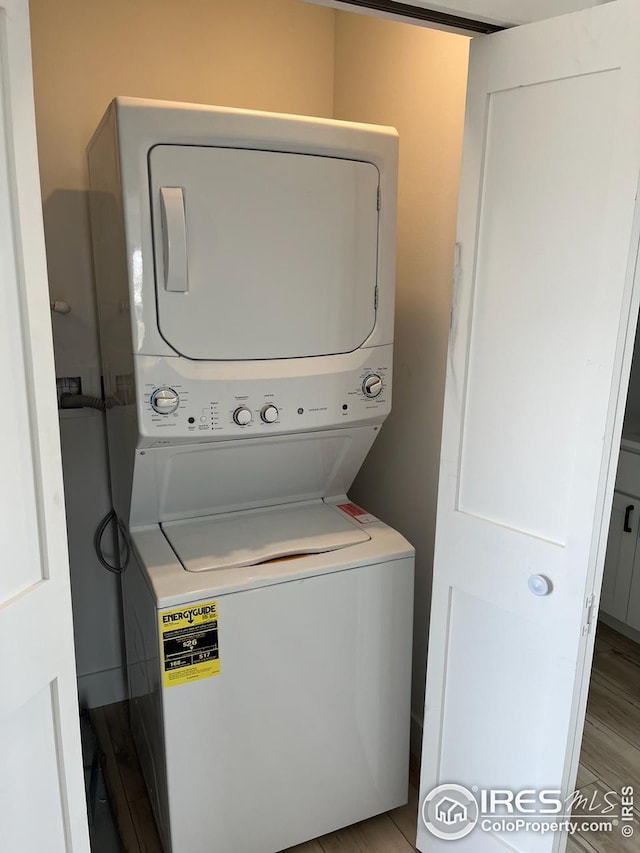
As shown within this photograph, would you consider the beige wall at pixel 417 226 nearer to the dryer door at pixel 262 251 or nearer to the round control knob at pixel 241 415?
the dryer door at pixel 262 251

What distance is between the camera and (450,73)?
1.67 metres

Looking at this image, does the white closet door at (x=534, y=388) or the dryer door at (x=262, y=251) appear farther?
the dryer door at (x=262, y=251)

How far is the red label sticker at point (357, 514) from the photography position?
5.92 feet

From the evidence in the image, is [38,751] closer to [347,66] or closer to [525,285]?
[525,285]

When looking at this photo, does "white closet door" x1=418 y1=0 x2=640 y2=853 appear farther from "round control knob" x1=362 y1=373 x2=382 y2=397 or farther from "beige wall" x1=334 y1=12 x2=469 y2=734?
"beige wall" x1=334 y1=12 x2=469 y2=734

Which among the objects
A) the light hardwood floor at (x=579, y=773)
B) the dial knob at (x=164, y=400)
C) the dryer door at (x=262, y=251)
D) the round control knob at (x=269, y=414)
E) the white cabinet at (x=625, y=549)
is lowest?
the light hardwood floor at (x=579, y=773)

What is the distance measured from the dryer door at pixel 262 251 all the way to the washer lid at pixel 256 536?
18.9 inches

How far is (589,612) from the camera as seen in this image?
1.30 metres

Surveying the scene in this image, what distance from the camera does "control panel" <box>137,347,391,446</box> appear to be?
140 centimetres

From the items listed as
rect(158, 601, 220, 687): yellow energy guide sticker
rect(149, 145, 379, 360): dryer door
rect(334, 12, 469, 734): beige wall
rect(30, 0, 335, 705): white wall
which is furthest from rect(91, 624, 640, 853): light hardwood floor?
rect(149, 145, 379, 360): dryer door

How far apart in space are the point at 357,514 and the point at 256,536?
32 centimetres

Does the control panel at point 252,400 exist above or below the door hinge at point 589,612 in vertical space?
above

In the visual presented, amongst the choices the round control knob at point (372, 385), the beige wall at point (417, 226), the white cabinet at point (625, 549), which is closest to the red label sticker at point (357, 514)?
the beige wall at point (417, 226)

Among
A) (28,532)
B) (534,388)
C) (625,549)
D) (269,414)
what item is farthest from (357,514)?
(625,549)
